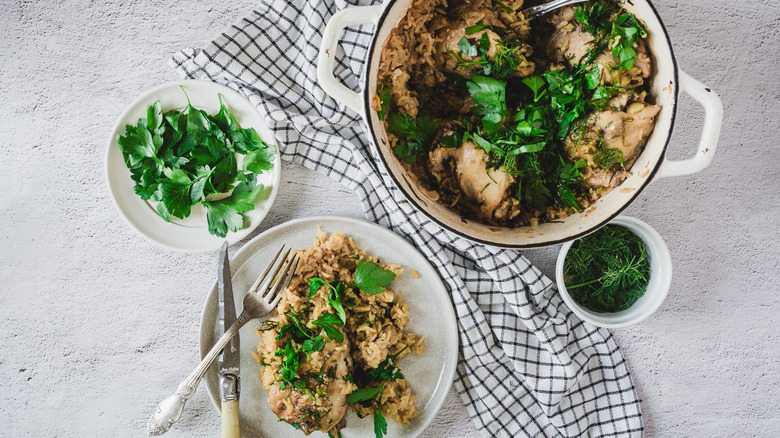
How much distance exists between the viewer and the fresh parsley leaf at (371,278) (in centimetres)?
192

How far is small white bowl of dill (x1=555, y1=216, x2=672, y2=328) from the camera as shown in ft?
6.32

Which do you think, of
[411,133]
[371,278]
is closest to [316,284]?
[371,278]

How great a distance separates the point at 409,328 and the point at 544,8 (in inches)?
48.4

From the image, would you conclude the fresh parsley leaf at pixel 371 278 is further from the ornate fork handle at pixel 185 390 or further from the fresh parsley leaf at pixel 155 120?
the fresh parsley leaf at pixel 155 120

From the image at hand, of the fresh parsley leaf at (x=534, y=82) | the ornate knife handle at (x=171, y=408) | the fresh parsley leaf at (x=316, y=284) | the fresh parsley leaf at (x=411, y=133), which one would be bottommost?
the ornate knife handle at (x=171, y=408)

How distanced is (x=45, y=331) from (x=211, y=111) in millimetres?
1233

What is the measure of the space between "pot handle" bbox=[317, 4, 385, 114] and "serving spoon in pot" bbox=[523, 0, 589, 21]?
1.64 feet

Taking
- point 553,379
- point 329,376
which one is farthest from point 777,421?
point 329,376

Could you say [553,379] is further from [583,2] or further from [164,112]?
[164,112]

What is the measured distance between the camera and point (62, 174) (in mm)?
2180

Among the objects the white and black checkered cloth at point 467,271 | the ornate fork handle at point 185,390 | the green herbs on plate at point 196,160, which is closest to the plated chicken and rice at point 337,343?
the ornate fork handle at point 185,390

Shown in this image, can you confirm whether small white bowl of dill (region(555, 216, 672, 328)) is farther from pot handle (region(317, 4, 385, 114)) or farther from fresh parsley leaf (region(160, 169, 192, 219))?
fresh parsley leaf (region(160, 169, 192, 219))

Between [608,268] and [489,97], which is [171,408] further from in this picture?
[608,268]

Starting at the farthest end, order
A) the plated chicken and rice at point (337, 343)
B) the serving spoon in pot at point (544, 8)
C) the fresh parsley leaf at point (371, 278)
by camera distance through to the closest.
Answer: the fresh parsley leaf at point (371, 278), the plated chicken and rice at point (337, 343), the serving spoon in pot at point (544, 8)
